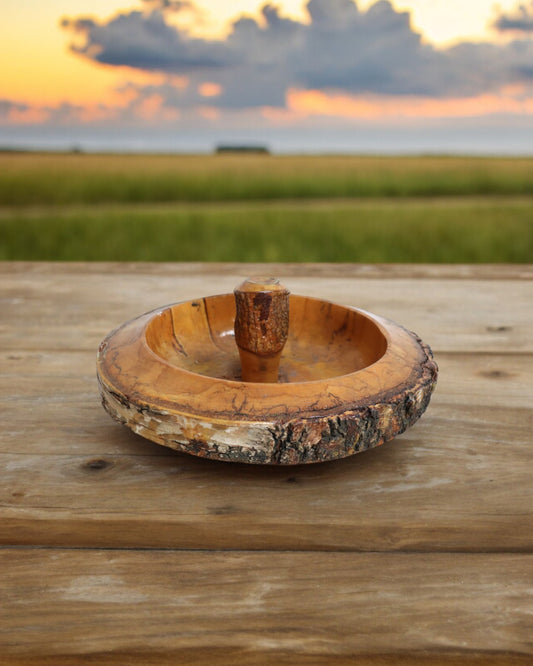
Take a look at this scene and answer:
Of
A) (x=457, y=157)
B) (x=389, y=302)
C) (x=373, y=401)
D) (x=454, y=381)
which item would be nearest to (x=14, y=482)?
(x=373, y=401)

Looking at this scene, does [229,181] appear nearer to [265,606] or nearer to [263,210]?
[263,210]

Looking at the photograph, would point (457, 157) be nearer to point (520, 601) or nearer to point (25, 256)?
point (25, 256)

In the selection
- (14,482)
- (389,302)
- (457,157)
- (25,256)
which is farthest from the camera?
(457,157)

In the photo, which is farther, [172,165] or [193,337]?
[172,165]

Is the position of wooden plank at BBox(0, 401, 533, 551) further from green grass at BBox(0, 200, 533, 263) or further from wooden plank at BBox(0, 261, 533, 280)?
green grass at BBox(0, 200, 533, 263)

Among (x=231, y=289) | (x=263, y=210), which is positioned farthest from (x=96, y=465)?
(x=263, y=210)

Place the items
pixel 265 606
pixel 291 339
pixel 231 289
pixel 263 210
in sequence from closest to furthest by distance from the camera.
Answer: pixel 265 606 → pixel 291 339 → pixel 231 289 → pixel 263 210

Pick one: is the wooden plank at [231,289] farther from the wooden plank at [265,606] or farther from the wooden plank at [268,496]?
the wooden plank at [265,606]

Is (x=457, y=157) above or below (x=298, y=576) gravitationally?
above

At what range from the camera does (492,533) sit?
39 cm

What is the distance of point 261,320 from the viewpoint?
495mm

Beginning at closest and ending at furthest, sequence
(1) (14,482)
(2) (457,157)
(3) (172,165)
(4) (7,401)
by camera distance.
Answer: (1) (14,482)
(4) (7,401)
(3) (172,165)
(2) (457,157)

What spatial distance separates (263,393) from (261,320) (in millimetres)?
108

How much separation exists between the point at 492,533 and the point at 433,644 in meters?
0.11
